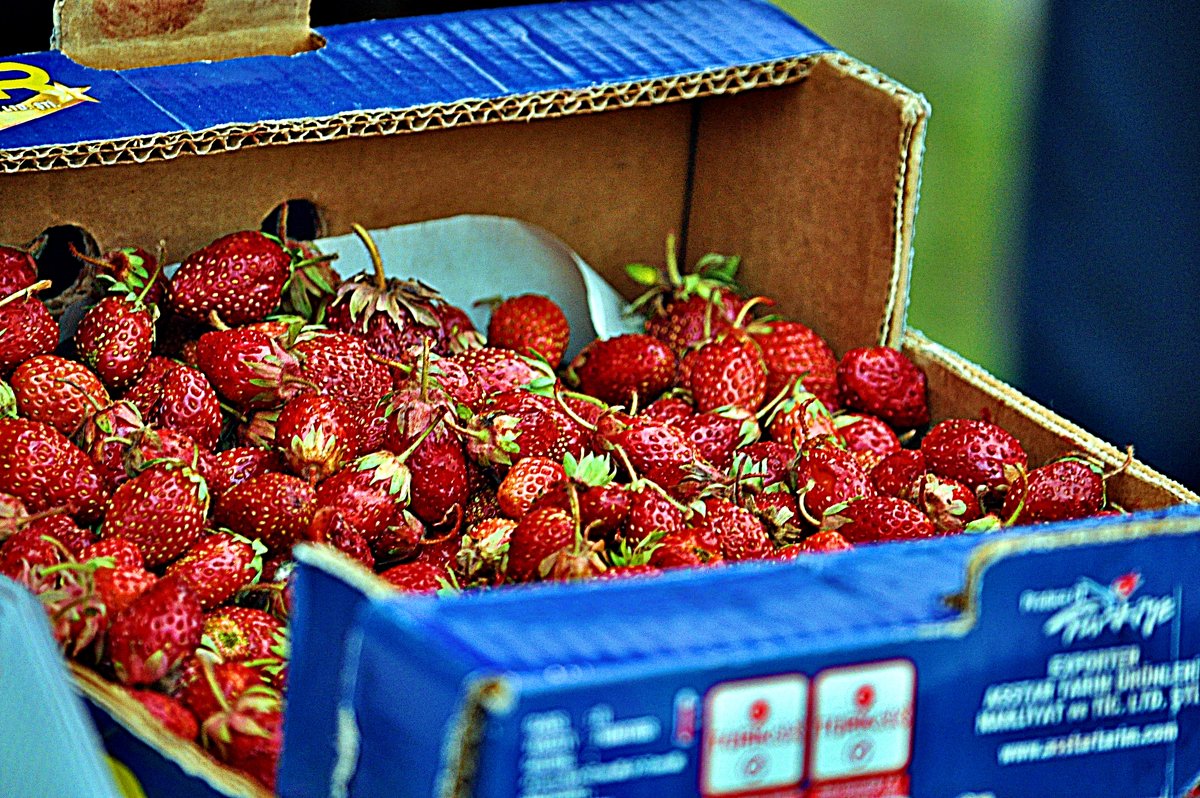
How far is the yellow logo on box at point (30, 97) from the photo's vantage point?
3.69ft

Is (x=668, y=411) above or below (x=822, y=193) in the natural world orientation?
below

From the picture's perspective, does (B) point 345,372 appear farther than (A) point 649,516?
Yes

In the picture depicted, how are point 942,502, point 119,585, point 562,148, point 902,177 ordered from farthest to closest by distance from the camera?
point 562,148 < point 902,177 < point 942,502 < point 119,585

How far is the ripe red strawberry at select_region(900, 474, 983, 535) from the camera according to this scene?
3.76 feet

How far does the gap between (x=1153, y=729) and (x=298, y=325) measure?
0.72 metres

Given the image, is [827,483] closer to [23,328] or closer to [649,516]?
[649,516]

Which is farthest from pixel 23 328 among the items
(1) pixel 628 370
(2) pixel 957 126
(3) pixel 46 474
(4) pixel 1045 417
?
(2) pixel 957 126

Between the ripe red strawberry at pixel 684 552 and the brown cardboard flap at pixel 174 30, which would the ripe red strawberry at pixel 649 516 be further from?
the brown cardboard flap at pixel 174 30

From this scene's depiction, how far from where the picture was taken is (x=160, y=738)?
820mm

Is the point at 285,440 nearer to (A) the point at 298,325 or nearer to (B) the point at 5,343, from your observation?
(A) the point at 298,325

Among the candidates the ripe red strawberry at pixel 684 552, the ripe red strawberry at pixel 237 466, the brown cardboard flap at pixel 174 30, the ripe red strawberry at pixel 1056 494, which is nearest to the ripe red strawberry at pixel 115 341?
A: the ripe red strawberry at pixel 237 466

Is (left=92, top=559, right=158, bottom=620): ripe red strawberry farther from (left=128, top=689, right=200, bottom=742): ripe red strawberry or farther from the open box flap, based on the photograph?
the open box flap

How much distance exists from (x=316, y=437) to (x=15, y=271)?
30 centimetres

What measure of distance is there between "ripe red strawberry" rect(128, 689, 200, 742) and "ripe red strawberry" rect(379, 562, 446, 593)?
174mm
